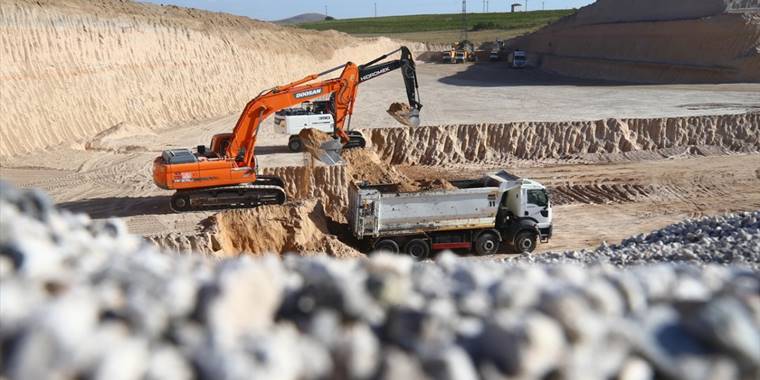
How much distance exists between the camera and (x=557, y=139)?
24.4 m

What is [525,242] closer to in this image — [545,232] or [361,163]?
[545,232]

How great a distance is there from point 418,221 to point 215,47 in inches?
898

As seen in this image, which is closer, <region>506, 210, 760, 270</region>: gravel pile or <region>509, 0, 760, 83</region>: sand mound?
<region>506, 210, 760, 270</region>: gravel pile

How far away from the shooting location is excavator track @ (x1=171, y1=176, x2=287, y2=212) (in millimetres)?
15586

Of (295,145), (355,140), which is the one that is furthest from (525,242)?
(295,145)

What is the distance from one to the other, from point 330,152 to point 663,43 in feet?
93.7

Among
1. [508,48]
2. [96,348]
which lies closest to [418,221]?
[96,348]

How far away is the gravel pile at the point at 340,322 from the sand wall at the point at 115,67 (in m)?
20.6

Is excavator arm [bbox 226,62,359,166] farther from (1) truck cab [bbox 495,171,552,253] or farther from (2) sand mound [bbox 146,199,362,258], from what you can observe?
(1) truck cab [bbox 495,171,552,253]

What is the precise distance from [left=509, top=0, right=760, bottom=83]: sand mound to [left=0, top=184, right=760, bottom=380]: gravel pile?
36.4m

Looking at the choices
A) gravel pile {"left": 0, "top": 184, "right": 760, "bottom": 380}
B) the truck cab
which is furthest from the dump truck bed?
gravel pile {"left": 0, "top": 184, "right": 760, "bottom": 380}

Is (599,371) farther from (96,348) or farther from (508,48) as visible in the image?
(508,48)

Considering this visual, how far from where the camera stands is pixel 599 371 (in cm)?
338

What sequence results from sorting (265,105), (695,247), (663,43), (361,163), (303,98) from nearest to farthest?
1. (695,247)
2. (265,105)
3. (303,98)
4. (361,163)
5. (663,43)
